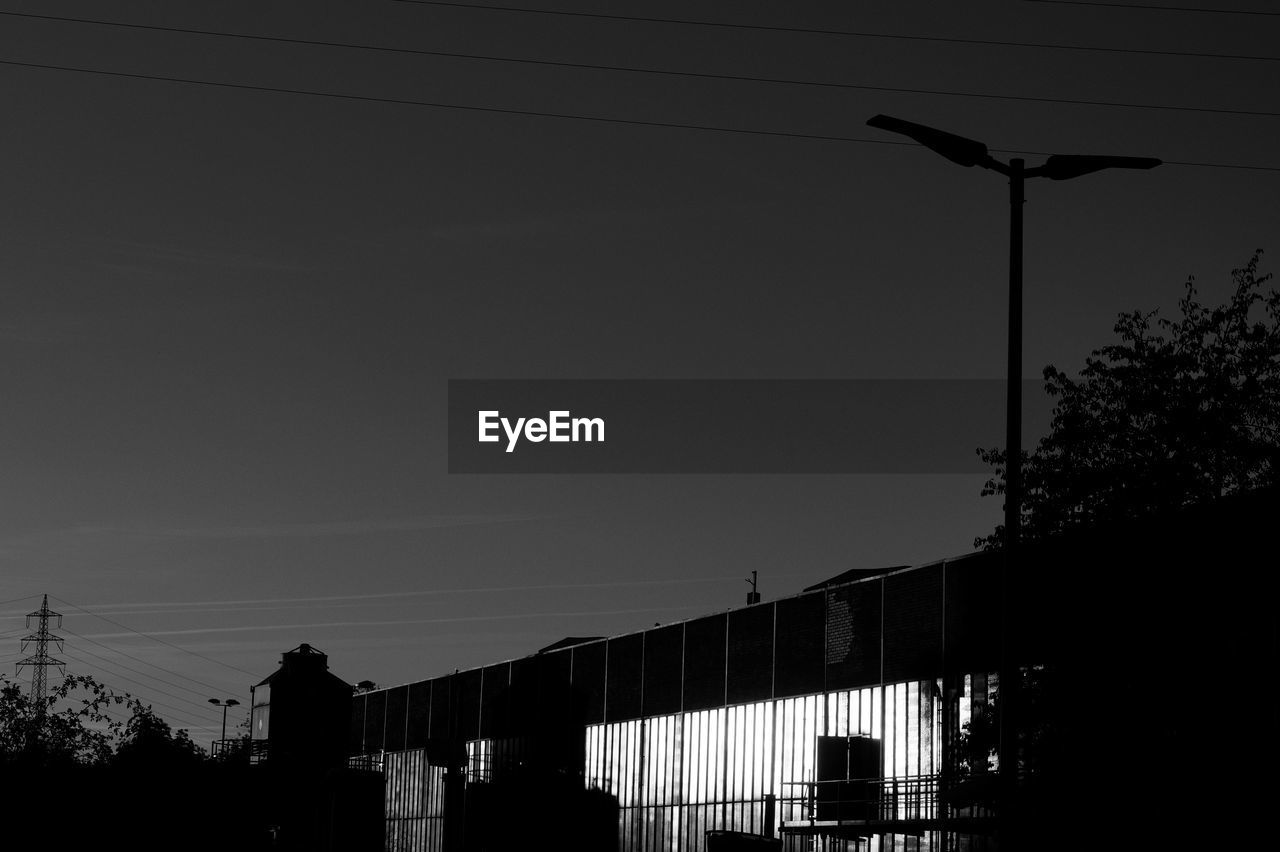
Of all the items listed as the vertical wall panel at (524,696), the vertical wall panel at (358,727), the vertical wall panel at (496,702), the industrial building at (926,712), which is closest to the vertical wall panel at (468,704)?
the vertical wall panel at (496,702)

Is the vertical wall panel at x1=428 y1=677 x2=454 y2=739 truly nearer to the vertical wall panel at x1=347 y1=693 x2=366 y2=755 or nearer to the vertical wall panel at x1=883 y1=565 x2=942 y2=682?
the vertical wall panel at x1=347 y1=693 x2=366 y2=755

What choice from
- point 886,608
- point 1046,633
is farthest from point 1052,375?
point 886,608

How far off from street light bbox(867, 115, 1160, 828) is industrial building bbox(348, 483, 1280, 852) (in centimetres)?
60

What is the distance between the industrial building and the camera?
94.1 ft

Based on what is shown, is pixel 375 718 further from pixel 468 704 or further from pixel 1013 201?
pixel 1013 201

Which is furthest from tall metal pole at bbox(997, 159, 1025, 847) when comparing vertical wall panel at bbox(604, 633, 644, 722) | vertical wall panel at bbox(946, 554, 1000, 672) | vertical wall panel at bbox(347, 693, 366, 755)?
vertical wall panel at bbox(347, 693, 366, 755)

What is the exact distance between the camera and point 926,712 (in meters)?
39.2

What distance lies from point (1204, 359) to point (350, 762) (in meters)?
56.9

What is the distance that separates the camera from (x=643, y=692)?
5469 centimetres

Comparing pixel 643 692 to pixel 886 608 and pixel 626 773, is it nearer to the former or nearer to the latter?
pixel 626 773

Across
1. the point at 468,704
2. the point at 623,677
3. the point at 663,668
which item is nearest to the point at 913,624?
the point at 663,668

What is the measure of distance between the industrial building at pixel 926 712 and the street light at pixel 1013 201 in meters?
0.60

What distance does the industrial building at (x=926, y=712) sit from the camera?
2867cm

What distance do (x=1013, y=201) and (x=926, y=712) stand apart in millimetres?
20744
